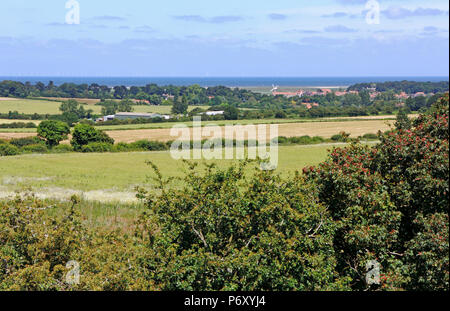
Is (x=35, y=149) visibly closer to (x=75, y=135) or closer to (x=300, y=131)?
(x=75, y=135)

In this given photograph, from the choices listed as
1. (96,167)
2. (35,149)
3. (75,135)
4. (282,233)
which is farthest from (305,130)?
(282,233)

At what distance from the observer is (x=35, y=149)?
3221 inches

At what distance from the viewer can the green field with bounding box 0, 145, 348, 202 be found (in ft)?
162

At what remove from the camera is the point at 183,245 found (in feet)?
52.2

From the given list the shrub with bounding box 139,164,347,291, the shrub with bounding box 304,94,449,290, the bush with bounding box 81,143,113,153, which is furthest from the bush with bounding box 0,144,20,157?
the shrub with bounding box 304,94,449,290

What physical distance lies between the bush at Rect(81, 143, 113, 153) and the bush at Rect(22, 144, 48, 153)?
627 cm

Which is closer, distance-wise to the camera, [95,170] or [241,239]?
[241,239]

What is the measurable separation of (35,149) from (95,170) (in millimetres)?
23991

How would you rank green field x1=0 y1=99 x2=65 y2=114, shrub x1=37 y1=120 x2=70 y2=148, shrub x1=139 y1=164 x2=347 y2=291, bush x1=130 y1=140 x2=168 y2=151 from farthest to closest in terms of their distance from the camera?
green field x1=0 y1=99 x2=65 y2=114 → shrub x1=37 y1=120 x2=70 y2=148 → bush x1=130 y1=140 x2=168 y2=151 → shrub x1=139 y1=164 x2=347 y2=291

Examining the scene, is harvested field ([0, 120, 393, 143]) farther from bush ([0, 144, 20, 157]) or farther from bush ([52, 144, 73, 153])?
bush ([0, 144, 20, 157])

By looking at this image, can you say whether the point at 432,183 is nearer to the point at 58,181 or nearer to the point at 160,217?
the point at 160,217

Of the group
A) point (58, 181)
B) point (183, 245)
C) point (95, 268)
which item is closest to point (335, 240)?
point (183, 245)
